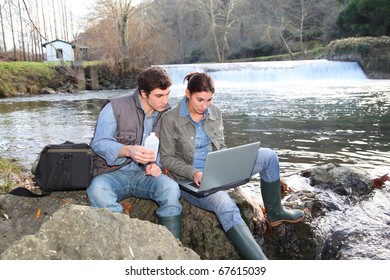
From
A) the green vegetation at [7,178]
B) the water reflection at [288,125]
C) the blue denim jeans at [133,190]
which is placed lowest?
the water reflection at [288,125]

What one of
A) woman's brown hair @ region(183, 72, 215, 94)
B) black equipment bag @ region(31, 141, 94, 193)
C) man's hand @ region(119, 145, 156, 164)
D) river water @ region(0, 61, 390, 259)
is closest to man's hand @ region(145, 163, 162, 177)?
man's hand @ region(119, 145, 156, 164)

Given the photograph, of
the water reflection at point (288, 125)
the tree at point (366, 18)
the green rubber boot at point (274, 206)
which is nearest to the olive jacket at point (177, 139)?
the green rubber boot at point (274, 206)

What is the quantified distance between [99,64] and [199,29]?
Answer: 2431cm

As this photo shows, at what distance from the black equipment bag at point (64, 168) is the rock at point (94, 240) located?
111cm

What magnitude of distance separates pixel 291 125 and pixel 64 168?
8.54m

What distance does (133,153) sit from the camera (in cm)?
319

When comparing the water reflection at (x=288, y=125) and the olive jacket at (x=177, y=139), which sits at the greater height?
the olive jacket at (x=177, y=139)

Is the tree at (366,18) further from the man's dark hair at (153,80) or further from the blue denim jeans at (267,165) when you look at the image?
the man's dark hair at (153,80)

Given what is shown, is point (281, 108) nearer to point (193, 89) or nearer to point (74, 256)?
point (193, 89)

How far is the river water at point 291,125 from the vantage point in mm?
7488

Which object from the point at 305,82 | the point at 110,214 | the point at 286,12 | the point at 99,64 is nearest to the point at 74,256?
the point at 110,214

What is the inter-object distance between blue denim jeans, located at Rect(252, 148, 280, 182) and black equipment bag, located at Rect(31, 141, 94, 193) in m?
1.43

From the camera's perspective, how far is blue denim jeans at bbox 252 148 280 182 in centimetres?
370

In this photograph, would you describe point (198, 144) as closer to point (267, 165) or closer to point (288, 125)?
point (267, 165)
